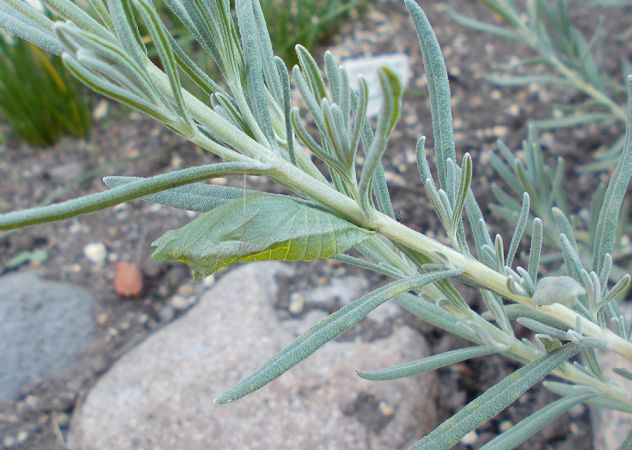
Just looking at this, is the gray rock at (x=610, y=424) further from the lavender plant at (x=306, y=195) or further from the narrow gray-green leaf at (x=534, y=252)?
the narrow gray-green leaf at (x=534, y=252)

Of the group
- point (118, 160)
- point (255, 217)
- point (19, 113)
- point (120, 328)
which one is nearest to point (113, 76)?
point (255, 217)

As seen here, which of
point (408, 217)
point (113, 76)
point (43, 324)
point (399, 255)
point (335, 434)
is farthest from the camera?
point (408, 217)

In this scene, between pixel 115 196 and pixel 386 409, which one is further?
pixel 386 409

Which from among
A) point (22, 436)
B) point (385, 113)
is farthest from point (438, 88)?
point (22, 436)

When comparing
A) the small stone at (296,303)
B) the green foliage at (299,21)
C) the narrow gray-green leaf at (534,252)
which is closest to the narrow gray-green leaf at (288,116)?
the narrow gray-green leaf at (534,252)

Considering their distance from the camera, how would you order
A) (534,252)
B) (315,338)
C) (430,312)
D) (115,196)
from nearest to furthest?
(115,196), (315,338), (534,252), (430,312)

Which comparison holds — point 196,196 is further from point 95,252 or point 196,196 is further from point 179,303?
point 95,252

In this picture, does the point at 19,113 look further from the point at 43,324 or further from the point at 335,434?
the point at 335,434
